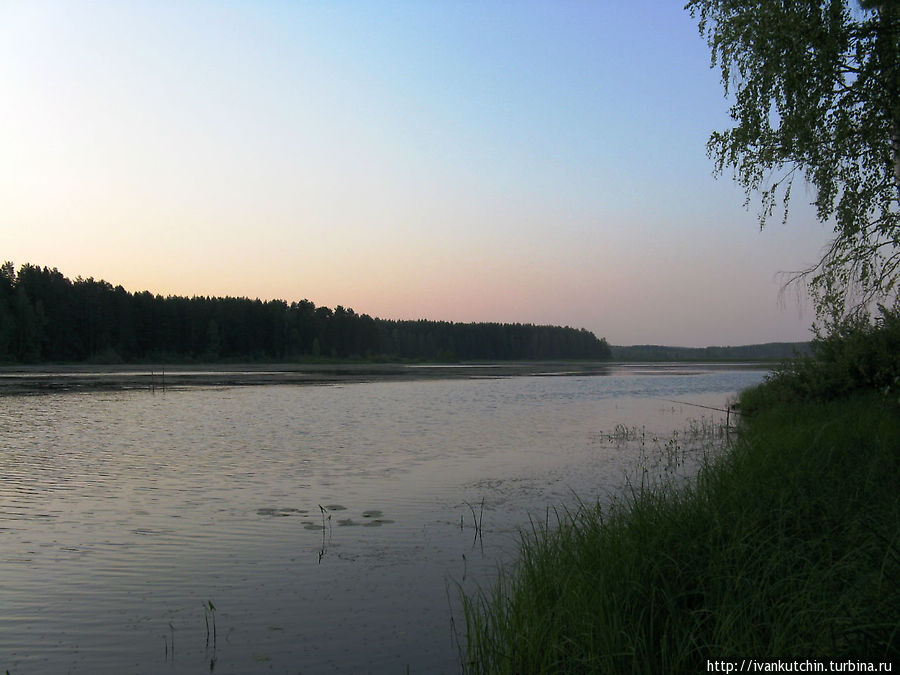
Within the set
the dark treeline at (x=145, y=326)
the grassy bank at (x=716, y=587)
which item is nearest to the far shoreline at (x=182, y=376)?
the dark treeline at (x=145, y=326)

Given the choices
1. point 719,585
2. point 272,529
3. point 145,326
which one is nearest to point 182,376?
point 145,326

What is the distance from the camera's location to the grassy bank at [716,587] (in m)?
5.14

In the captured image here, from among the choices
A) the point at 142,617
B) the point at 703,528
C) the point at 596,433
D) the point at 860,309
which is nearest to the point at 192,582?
the point at 142,617

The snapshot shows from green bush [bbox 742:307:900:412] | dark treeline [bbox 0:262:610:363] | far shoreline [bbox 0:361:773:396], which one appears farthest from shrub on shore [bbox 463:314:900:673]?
dark treeline [bbox 0:262:610:363]

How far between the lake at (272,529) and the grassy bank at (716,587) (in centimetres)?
133

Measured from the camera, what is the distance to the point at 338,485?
15891mm

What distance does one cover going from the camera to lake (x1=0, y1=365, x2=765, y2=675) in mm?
7363

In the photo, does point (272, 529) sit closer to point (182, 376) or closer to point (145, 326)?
point (182, 376)

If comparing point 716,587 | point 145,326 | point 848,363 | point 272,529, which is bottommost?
point 272,529

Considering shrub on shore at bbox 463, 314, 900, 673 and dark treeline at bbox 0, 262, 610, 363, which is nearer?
shrub on shore at bbox 463, 314, 900, 673

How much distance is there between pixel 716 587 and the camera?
20.3 feet

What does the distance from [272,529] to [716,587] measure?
8.09m

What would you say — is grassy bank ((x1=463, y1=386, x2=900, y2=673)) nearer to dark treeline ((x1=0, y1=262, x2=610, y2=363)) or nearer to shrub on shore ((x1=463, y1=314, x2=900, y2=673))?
shrub on shore ((x1=463, y1=314, x2=900, y2=673))

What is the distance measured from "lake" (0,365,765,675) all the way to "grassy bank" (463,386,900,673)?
1.33m
